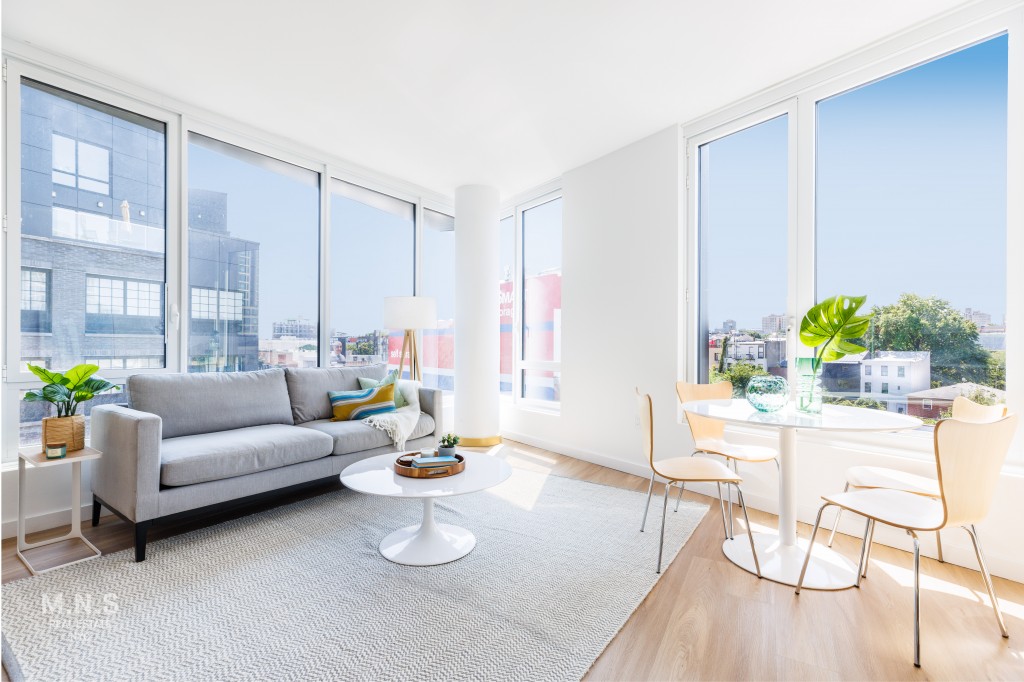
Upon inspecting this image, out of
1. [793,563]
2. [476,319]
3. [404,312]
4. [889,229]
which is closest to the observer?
[793,563]

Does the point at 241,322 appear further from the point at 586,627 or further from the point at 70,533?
the point at 586,627

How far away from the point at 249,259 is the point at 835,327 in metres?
4.06

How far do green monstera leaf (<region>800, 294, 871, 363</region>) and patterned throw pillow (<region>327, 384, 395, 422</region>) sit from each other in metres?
2.85

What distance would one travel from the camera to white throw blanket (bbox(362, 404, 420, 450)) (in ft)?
11.5

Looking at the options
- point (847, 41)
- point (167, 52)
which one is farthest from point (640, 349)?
point (167, 52)

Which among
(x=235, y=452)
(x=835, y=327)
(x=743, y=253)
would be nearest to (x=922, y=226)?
(x=835, y=327)

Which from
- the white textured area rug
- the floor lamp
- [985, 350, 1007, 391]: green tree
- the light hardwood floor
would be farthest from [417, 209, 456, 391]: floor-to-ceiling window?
[985, 350, 1007, 391]: green tree

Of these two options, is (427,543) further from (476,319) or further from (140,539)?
(476,319)

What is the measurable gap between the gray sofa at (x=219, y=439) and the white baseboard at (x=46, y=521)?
0.16m

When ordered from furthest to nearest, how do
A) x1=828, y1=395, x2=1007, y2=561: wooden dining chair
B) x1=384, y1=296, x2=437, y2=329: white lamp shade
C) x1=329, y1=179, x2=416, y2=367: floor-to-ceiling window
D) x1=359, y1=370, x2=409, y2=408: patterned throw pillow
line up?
x1=329, y1=179, x2=416, y2=367: floor-to-ceiling window → x1=384, y1=296, x2=437, y2=329: white lamp shade → x1=359, y1=370, x2=409, y2=408: patterned throw pillow → x1=828, y1=395, x2=1007, y2=561: wooden dining chair

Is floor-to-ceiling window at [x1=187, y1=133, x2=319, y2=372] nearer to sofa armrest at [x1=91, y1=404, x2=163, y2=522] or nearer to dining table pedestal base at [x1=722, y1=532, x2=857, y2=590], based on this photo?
sofa armrest at [x1=91, y1=404, x2=163, y2=522]

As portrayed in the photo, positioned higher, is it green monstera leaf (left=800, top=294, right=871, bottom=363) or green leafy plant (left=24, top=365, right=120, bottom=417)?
green monstera leaf (left=800, top=294, right=871, bottom=363)

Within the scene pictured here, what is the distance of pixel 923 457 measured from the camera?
263 cm

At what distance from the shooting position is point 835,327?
272 cm
